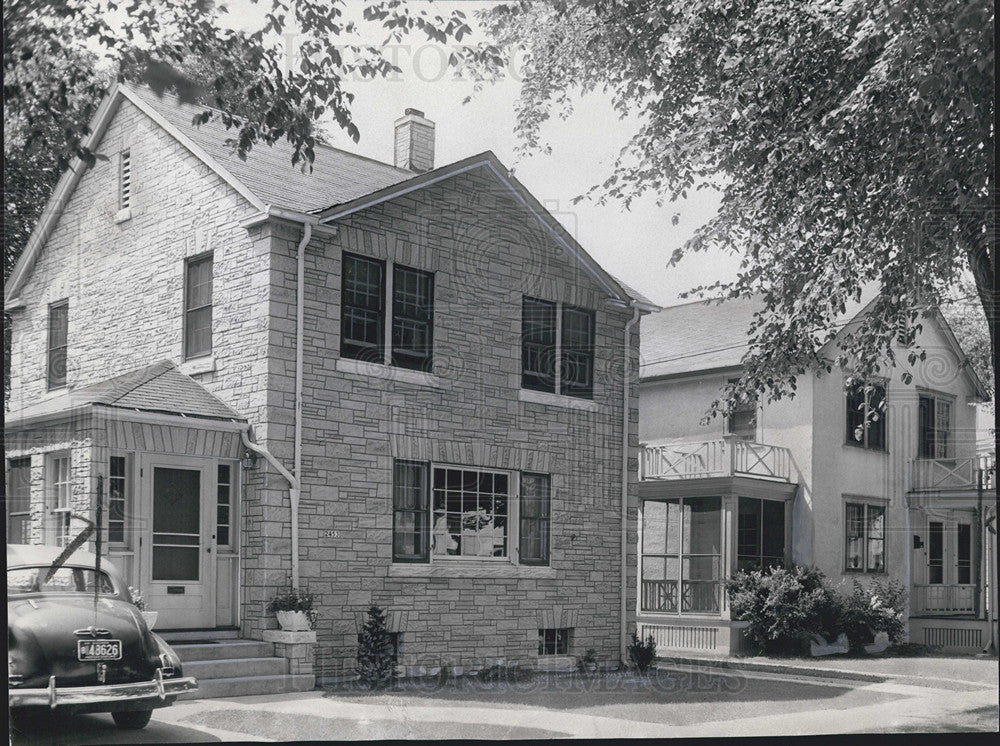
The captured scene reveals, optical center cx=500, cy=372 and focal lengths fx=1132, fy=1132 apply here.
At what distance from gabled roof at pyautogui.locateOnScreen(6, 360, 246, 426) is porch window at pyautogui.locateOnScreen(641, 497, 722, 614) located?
15.9 ft

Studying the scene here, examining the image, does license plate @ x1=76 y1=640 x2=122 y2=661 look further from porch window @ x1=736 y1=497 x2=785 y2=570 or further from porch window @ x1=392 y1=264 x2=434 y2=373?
porch window @ x1=736 y1=497 x2=785 y2=570

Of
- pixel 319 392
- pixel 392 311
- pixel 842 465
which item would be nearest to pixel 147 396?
pixel 319 392

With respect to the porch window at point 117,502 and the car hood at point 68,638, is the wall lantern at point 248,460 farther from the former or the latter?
the car hood at point 68,638

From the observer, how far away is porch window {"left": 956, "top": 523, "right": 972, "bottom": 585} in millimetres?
7957

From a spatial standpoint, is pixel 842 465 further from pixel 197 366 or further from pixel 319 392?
pixel 197 366

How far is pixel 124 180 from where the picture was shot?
6.75 metres

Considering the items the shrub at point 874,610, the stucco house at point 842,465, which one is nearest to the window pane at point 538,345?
the stucco house at point 842,465

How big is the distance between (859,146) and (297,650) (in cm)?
497

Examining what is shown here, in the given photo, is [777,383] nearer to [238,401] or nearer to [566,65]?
[566,65]

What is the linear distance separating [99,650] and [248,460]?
5.11ft

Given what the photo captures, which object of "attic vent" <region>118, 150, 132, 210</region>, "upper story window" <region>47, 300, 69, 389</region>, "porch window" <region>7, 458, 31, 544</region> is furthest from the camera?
"attic vent" <region>118, 150, 132, 210</region>

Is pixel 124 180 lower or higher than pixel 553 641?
higher

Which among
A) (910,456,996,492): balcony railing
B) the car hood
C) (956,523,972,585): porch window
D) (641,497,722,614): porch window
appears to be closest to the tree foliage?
(910,456,996,492): balcony railing

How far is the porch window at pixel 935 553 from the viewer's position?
8.00 m
